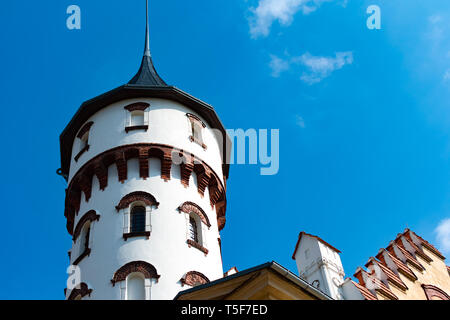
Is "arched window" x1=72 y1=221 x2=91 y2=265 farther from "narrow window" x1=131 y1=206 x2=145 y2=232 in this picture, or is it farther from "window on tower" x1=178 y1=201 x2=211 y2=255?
"window on tower" x1=178 y1=201 x2=211 y2=255

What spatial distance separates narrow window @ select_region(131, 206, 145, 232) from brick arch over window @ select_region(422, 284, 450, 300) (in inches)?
417

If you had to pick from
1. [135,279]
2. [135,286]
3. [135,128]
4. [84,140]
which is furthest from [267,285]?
[84,140]

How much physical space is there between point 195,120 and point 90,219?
7.20 meters

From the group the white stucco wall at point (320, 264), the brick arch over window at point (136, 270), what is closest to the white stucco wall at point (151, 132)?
the brick arch over window at point (136, 270)

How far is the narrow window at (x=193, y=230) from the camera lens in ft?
79.7

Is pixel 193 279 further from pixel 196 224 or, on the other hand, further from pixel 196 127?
pixel 196 127

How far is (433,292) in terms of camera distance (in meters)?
20.1

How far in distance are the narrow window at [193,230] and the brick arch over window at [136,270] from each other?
266cm

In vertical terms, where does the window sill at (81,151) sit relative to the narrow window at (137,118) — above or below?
below

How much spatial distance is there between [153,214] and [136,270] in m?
2.61

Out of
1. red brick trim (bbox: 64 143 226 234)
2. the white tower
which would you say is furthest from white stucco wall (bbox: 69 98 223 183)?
the white tower

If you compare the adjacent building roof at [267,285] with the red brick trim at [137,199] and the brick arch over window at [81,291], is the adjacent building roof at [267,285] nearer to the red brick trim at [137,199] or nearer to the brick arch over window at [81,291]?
the brick arch over window at [81,291]
